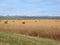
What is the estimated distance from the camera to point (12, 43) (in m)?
18.7

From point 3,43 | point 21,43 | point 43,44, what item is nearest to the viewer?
point 3,43

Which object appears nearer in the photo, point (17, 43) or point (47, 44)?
point (17, 43)

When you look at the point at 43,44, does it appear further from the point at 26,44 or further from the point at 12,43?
the point at 12,43

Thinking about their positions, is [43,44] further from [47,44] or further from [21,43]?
[21,43]

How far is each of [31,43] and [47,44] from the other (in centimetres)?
217

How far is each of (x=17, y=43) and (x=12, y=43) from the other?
24.8 inches

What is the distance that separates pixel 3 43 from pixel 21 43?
6.68ft

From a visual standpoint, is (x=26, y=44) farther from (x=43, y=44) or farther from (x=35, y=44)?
(x=43, y=44)

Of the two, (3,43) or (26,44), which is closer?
(3,43)

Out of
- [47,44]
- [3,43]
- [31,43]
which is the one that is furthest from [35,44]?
[3,43]

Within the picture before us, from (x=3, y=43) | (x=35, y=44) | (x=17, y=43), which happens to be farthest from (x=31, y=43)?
(x=3, y=43)

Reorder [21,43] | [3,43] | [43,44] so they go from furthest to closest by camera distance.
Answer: [43,44], [21,43], [3,43]

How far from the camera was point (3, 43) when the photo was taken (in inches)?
719

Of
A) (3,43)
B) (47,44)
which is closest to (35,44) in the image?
(47,44)
